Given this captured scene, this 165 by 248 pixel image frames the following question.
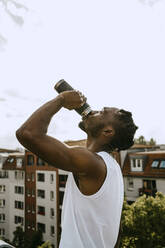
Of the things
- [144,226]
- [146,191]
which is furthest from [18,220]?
[144,226]

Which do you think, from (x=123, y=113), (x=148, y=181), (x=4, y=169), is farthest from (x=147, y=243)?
(x=4, y=169)

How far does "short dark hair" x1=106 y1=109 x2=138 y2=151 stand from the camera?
2.57 m

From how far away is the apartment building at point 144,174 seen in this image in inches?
1077

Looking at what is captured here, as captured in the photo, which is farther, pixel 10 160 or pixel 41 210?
pixel 10 160

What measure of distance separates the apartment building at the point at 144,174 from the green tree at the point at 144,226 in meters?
10.00

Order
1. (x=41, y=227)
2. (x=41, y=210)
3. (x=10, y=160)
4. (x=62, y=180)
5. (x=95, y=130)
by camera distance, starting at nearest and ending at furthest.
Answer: (x=95, y=130) → (x=62, y=180) → (x=41, y=227) → (x=41, y=210) → (x=10, y=160)

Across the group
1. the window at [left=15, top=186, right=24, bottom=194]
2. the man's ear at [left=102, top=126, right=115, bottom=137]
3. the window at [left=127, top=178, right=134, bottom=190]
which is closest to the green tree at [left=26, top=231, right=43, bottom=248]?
the window at [left=15, top=186, right=24, bottom=194]

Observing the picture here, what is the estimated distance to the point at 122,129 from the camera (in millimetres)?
2592

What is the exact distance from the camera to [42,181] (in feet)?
119

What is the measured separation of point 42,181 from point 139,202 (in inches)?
828

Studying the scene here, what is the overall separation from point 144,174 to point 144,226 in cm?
1270

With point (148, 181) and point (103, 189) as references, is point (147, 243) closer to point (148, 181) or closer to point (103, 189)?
point (148, 181)

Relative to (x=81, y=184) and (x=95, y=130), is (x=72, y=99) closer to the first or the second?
(x=95, y=130)

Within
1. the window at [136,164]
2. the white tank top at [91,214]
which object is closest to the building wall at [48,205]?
the window at [136,164]
